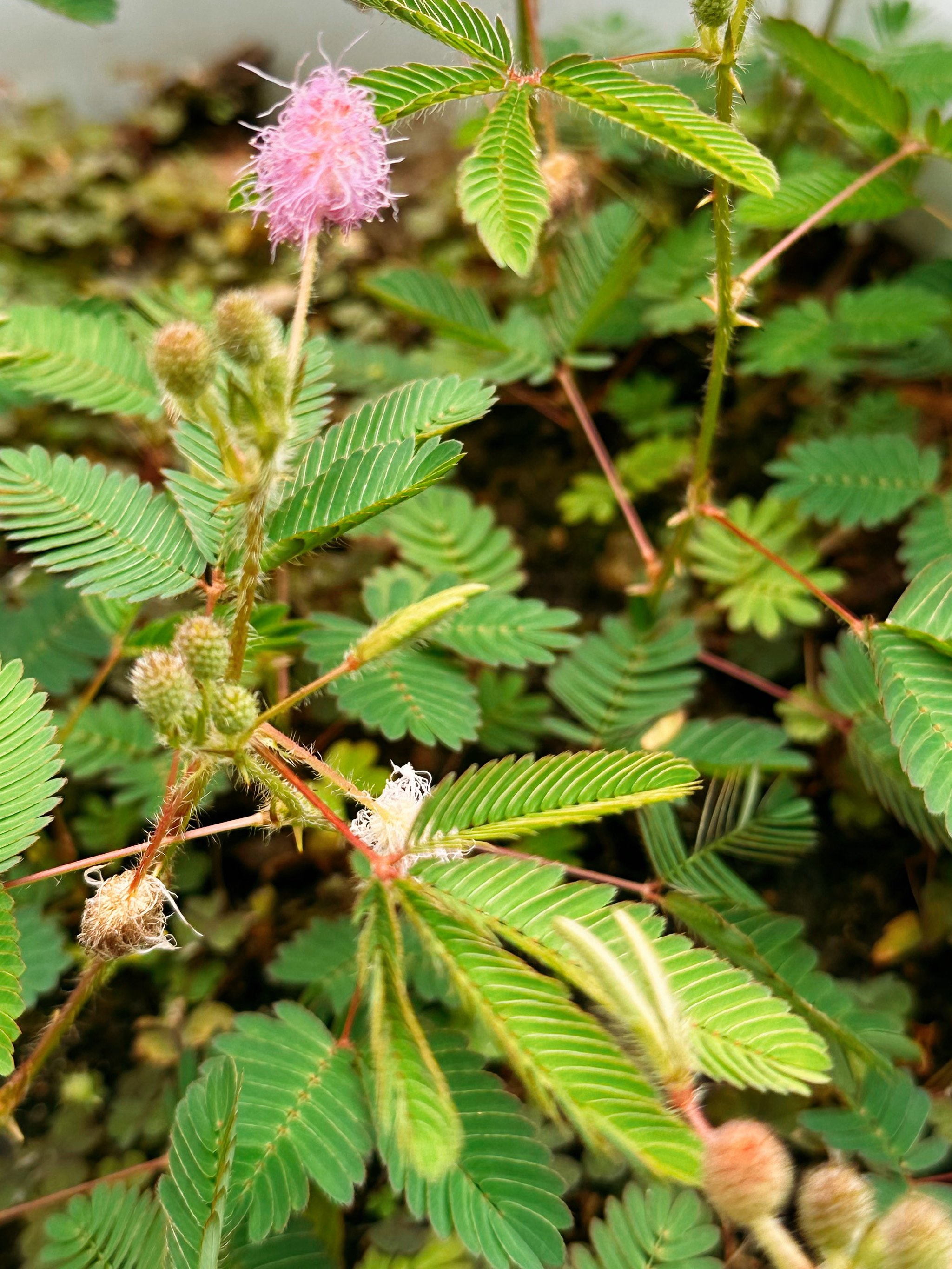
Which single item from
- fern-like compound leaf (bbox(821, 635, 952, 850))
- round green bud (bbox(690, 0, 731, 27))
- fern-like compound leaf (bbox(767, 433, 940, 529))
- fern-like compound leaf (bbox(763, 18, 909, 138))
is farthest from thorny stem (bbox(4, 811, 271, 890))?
fern-like compound leaf (bbox(763, 18, 909, 138))

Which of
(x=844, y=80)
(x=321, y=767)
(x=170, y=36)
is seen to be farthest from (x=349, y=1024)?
(x=170, y=36)

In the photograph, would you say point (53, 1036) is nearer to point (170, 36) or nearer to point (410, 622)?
point (410, 622)

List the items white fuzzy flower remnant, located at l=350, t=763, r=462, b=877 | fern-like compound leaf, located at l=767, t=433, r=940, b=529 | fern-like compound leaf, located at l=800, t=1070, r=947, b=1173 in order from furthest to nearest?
fern-like compound leaf, located at l=767, t=433, r=940, b=529, fern-like compound leaf, located at l=800, t=1070, r=947, b=1173, white fuzzy flower remnant, located at l=350, t=763, r=462, b=877

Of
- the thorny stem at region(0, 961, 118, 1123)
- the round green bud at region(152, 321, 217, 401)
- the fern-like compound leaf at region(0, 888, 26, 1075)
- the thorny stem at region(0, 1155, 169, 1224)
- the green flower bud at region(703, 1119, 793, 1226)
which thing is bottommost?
the thorny stem at region(0, 1155, 169, 1224)

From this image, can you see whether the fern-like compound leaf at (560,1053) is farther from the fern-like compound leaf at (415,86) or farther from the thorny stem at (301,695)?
the fern-like compound leaf at (415,86)

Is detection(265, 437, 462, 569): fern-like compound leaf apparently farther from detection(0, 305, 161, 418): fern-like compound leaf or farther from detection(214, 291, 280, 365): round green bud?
detection(0, 305, 161, 418): fern-like compound leaf

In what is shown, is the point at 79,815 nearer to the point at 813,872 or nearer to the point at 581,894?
the point at 581,894
